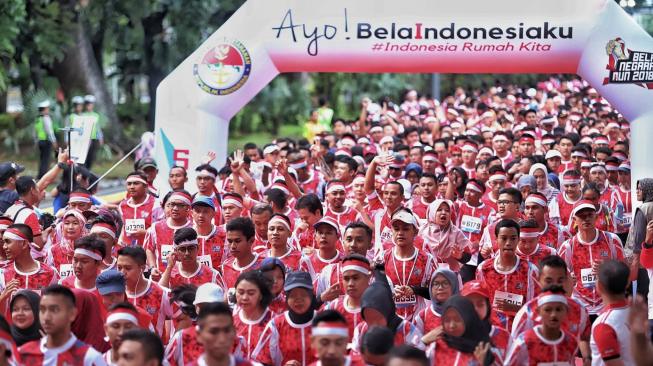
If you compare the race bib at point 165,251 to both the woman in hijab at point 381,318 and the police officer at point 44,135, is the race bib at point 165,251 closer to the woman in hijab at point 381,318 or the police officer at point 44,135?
the woman in hijab at point 381,318

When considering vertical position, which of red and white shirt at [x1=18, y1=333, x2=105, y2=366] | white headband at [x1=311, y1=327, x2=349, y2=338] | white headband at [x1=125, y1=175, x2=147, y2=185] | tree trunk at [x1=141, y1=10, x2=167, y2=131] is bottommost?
red and white shirt at [x1=18, y1=333, x2=105, y2=366]

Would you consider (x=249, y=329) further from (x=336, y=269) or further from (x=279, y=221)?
(x=279, y=221)

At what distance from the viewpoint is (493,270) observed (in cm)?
842

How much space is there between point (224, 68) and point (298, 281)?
20.3 ft

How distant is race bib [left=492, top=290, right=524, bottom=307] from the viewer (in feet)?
26.9

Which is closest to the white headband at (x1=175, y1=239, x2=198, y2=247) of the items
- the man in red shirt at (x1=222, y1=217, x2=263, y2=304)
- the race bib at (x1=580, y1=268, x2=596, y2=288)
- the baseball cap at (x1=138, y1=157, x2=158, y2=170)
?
the man in red shirt at (x1=222, y1=217, x2=263, y2=304)

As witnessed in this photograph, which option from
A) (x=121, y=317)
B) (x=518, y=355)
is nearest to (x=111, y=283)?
(x=121, y=317)

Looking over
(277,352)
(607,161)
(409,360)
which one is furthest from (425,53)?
(409,360)

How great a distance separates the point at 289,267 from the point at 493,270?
1.58 m

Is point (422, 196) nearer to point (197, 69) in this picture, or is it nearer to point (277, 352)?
point (197, 69)

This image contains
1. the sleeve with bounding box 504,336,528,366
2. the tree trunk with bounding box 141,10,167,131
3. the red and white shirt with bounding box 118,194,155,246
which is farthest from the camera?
the tree trunk with bounding box 141,10,167,131

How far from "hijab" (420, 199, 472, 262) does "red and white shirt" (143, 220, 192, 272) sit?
6.99 ft

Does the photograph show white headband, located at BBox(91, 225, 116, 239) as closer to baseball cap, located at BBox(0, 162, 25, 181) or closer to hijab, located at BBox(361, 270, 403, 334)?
baseball cap, located at BBox(0, 162, 25, 181)

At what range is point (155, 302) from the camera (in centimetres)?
789
